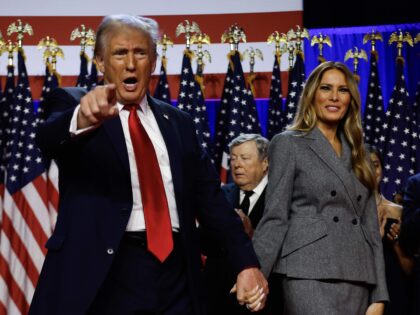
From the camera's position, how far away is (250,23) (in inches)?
304

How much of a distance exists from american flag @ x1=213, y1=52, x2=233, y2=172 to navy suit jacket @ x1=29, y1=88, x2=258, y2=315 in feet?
14.8

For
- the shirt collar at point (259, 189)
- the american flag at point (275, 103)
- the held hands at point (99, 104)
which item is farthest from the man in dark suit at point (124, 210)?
the american flag at point (275, 103)

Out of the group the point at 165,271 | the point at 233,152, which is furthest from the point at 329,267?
the point at 233,152

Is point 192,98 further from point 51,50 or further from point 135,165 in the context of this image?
point 135,165

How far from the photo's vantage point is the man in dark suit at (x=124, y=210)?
237 centimetres

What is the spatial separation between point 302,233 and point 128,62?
3.92 ft

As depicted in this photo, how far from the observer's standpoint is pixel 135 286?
2.42m

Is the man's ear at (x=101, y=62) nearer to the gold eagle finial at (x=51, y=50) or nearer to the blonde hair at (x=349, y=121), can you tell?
the blonde hair at (x=349, y=121)

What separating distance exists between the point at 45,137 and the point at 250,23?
5634 millimetres

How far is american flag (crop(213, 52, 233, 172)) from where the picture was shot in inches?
281

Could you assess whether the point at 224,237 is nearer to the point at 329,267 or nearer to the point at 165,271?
the point at 165,271

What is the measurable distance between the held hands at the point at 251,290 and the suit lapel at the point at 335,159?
34.3 inches

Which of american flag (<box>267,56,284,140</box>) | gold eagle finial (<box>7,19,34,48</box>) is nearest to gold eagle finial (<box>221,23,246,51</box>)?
american flag (<box>267,56,284,140</box>)

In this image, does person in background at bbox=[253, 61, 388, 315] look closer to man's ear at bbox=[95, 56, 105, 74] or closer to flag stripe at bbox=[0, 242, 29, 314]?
man's ear at bbox=[95, 56, 105, 74]
